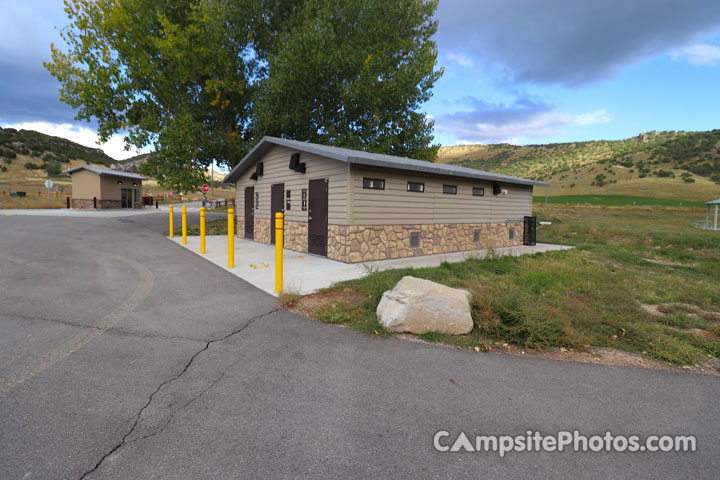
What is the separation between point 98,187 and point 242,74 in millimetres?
22817

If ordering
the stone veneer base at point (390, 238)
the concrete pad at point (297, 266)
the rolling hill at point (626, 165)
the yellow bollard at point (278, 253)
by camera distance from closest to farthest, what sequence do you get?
the yellow bollard at point (278, 253) → the concrete pad at point (297, 266) → the stone veneer base at point (390, 238) → the rolling hill at point (626, 165)

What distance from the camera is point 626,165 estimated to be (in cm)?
6819

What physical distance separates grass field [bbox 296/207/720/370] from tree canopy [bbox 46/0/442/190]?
12285mm

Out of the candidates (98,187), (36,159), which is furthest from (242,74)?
(36,159)

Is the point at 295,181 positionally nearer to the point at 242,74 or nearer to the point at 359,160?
the point at 359,160

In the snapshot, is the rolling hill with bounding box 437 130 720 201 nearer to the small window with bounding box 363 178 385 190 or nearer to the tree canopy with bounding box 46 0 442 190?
the tree canopy with bounding box 46 0 442 190

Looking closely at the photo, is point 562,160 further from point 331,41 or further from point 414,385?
point 414,385

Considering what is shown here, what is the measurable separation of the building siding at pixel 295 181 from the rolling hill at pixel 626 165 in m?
48.5

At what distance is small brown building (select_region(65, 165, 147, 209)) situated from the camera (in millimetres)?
31984

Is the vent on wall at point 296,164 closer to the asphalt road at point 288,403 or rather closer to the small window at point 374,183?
the small window at point 374,183

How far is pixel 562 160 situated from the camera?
273 feet

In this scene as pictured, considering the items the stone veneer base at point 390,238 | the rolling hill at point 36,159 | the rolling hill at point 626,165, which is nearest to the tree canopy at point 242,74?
the stone veneer base at point 390,238

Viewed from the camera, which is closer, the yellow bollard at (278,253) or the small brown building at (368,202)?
the yellow bollard at (278,253)

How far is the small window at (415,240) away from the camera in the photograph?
10828 millimetres
